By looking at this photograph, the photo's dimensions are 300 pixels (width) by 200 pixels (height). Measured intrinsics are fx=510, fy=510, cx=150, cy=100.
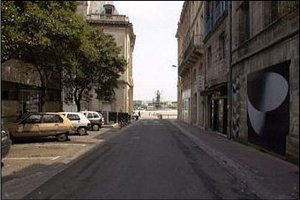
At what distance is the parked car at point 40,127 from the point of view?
24.6 m

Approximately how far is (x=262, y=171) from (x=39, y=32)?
10987 mm

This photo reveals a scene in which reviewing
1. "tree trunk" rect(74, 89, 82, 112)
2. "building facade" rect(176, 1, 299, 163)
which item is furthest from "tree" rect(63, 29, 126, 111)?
"building facade" rect(176, 1, 299, 163)

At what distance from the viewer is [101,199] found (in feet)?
29.5

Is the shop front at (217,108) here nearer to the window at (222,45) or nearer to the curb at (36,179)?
the window at (222,45)

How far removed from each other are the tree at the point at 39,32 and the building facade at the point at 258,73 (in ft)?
24.8

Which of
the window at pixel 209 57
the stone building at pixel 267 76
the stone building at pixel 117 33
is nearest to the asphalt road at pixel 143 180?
the stone building at pixel 267 76

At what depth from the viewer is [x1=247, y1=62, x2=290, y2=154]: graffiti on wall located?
15.8 metres

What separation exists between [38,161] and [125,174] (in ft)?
15.6

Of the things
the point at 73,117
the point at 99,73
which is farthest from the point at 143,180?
the point at 99,73

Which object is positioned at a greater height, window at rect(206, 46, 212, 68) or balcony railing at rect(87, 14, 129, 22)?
balcony railing at rect(87, 14, 129, 22)

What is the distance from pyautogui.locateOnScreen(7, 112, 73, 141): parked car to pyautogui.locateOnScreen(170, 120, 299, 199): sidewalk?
880 centimetres

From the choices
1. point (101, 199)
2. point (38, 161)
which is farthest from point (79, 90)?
point (101, 199)

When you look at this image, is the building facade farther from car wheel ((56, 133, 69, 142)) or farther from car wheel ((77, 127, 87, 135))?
car wheel ((77, 127, 87, 135))

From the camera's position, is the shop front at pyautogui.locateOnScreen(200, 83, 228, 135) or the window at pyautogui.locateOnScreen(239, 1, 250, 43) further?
the shop front at pyautogui.locateOnScreen(200, 83, 228, 135)
